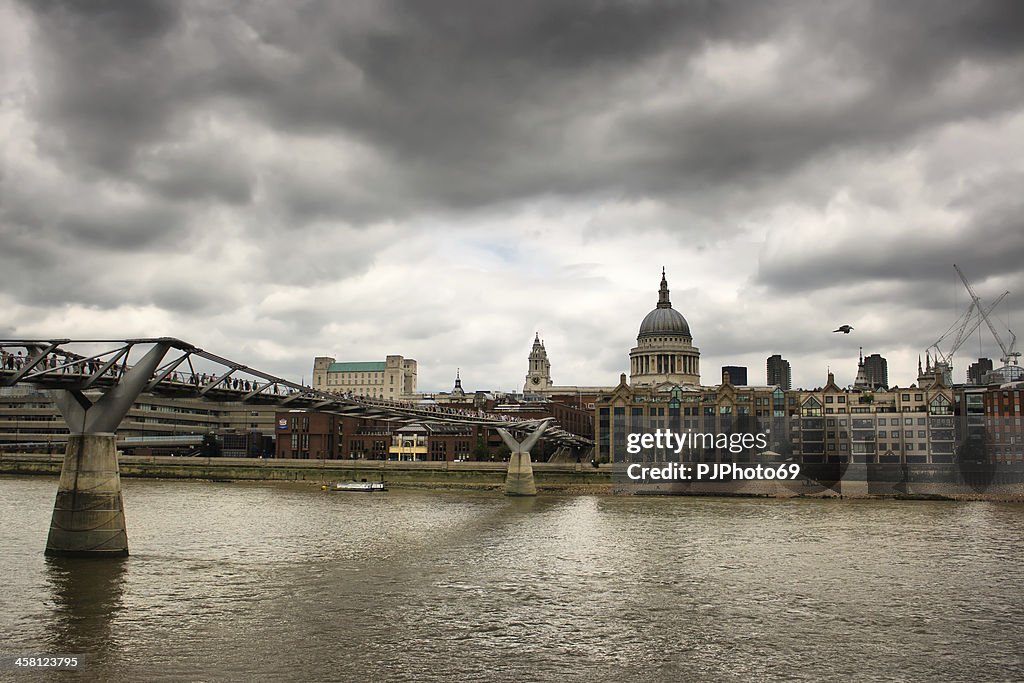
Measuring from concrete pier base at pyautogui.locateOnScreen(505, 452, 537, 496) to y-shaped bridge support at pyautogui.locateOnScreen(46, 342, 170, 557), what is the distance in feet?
168

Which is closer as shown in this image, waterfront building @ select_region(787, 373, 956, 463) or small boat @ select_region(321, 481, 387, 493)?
small boat @ select_region(321, 481, 387, 493)

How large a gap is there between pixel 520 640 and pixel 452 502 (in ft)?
167

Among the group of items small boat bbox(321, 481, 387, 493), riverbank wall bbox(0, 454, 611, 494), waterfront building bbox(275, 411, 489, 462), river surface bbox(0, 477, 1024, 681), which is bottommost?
river surface bbox(0, 477, 1024, 681)

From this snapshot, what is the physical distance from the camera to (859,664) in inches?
989

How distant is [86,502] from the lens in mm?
38688

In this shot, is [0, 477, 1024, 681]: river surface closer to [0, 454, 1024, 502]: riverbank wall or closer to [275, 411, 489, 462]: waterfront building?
[0, 454, 1024, 502]: riverbank wall

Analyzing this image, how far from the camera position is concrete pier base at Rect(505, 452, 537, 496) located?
288 feet

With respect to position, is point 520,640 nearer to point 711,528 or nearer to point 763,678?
point 763,678

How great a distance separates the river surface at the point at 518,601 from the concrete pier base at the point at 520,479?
2809 cm

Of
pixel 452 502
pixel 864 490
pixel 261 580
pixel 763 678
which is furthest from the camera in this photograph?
pixel 864 490

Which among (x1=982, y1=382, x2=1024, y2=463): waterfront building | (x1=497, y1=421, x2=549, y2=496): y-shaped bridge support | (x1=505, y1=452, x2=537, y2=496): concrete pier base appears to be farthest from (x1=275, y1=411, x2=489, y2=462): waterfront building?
(x1=982, y1=382, x2=1024, y2=463): waterfront building

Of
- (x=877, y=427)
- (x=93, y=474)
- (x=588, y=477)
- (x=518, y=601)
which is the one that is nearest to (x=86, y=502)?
(x=93, y=474)

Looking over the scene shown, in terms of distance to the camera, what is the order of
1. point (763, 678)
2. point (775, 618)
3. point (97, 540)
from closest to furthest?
point (763, 678) → point (775, 618) → point (97, 540)

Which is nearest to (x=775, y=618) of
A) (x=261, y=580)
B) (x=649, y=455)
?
(x=261, y=580)
